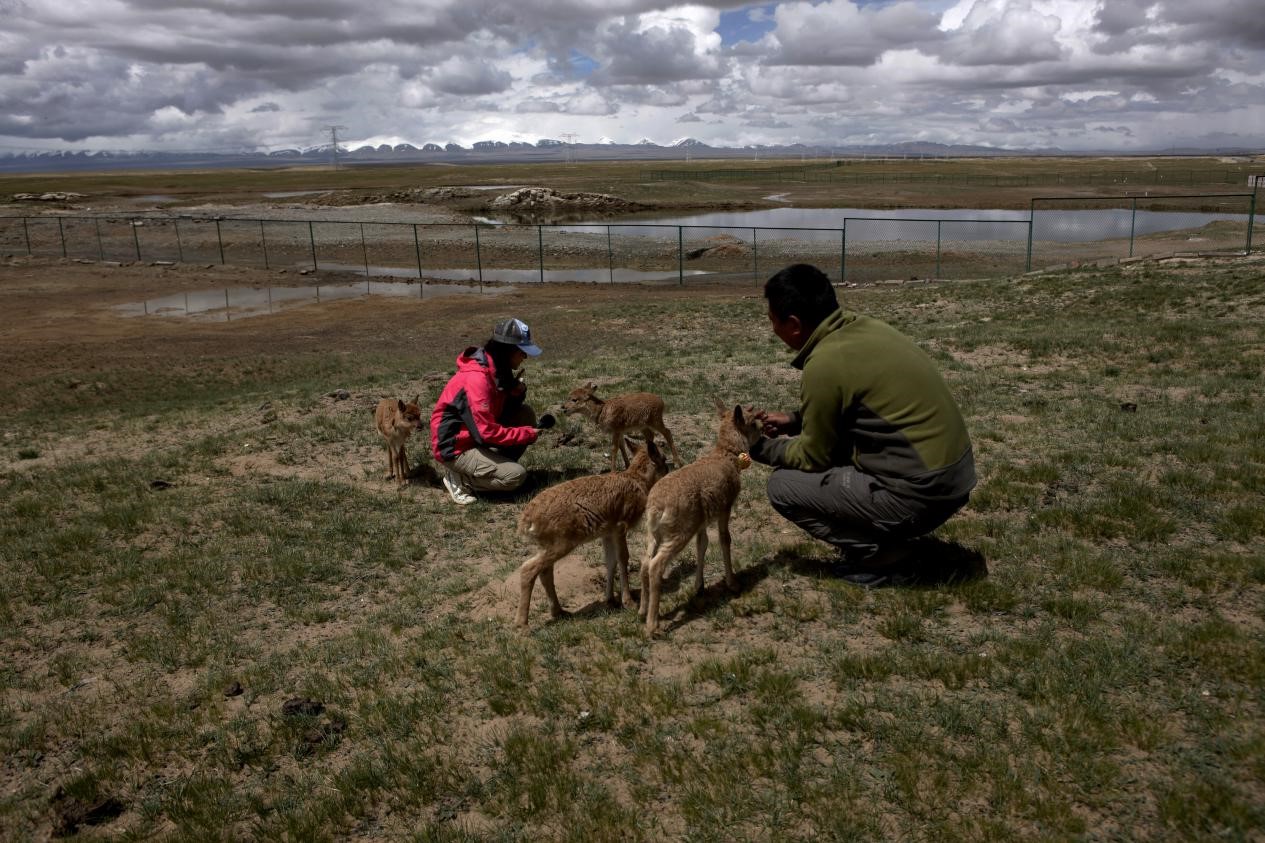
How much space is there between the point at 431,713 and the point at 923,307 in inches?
715

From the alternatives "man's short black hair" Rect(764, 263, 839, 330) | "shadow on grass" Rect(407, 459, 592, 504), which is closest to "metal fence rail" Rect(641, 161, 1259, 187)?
"shadow on grass" Rect(407, 459, 592, 504)

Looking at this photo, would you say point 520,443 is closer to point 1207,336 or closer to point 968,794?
point 968,794

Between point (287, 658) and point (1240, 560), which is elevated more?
point (1240, 560)

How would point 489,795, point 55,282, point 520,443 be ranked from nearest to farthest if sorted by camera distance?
1. point 489,795
2. point 520,443
3. point 55,282

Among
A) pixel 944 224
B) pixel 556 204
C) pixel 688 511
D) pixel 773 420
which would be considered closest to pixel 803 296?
pixel 773 420

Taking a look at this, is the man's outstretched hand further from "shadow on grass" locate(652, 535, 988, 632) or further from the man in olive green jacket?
"shadow on grass" locate(652, 535, 988, 632)

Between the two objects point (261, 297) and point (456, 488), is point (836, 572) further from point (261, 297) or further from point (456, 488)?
point (261, 297)

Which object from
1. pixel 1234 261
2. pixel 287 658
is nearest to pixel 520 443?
pixel 287 658

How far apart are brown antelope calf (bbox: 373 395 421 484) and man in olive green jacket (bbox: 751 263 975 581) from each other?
5.00 meters

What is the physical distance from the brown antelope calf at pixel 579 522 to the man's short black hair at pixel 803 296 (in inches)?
66.4

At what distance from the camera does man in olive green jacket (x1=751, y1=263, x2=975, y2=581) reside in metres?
5.68

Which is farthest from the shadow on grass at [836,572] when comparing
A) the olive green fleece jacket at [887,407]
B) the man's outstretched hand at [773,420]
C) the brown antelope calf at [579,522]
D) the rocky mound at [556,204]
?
the rocky mound at [556,204]

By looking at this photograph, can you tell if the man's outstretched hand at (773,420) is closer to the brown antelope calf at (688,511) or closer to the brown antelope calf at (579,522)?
the brown antelope calf at (688,511)

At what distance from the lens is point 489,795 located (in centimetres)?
458
